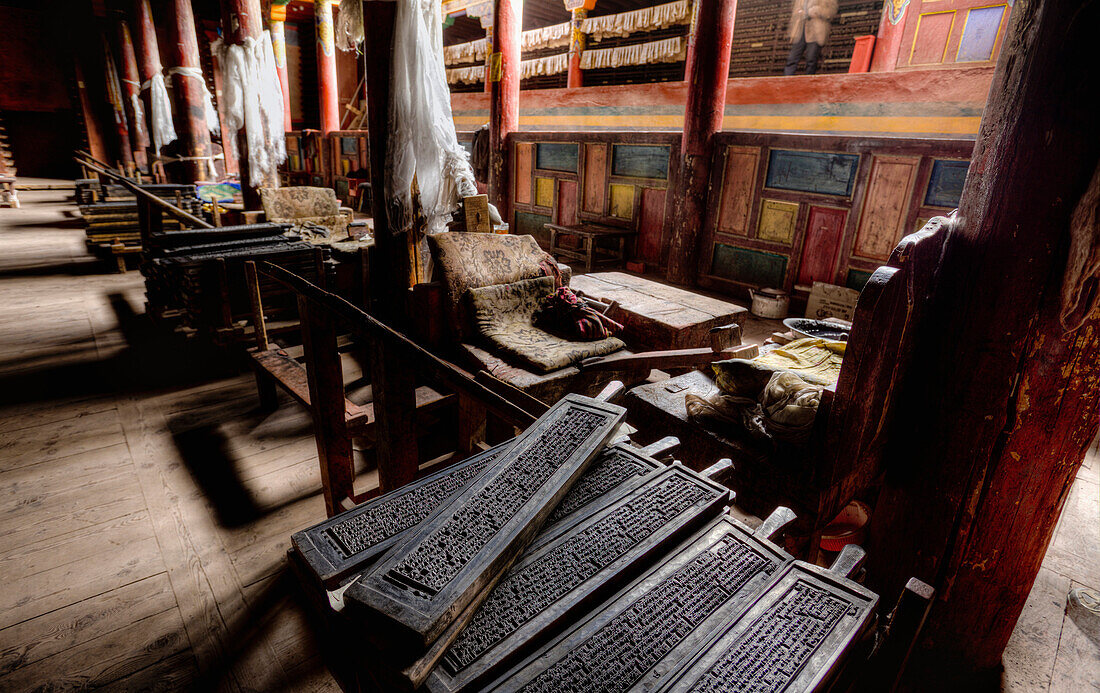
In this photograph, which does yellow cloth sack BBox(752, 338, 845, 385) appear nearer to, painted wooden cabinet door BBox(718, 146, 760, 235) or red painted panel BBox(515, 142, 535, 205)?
painted wooden cabinet door BBox(718, 146, 760, 235)

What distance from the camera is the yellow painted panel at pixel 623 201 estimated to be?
7.41m

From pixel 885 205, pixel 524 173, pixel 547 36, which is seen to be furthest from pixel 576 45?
pixel 885 205

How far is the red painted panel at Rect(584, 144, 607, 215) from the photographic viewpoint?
7.62 metres

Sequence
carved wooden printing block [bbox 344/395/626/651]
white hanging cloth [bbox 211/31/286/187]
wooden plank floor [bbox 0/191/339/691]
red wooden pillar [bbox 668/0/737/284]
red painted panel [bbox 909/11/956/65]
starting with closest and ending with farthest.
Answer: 1. carved wooden printing block [bbox 344/395/626/651]
2. wooden plank floor [bbox 0/191/339/691]
3. red wooden pillar [bbox 668/0/737/284]
4. white hanging cloth [bbox 211/31/286/187]
5. red painted panel [bbox 909/11/956/65]

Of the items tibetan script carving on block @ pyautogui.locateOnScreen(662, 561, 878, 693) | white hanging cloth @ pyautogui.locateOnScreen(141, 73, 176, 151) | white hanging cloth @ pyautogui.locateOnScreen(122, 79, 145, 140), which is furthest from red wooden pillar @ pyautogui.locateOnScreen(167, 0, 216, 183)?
tibetan script carving on block @ pyautogui.locateOnScreen(662, 561, 878, 693)

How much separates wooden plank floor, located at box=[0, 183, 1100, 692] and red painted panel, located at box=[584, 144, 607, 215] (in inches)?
210

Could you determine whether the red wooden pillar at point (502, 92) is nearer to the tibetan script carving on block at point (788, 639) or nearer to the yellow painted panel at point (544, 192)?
the yellow painted panel at point (544, 192)

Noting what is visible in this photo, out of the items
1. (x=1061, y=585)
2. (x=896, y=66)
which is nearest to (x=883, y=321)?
(x=1061, y=585)

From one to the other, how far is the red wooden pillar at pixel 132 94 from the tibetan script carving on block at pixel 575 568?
16.3 meters

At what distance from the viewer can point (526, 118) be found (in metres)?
11.1

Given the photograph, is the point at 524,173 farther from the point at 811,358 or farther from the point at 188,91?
the point at 811,358

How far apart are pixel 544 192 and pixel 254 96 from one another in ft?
13.9

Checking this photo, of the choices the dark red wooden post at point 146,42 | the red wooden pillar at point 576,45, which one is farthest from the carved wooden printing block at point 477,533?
the dark red wooden post at point 146,42

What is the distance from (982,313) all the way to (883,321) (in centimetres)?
29
